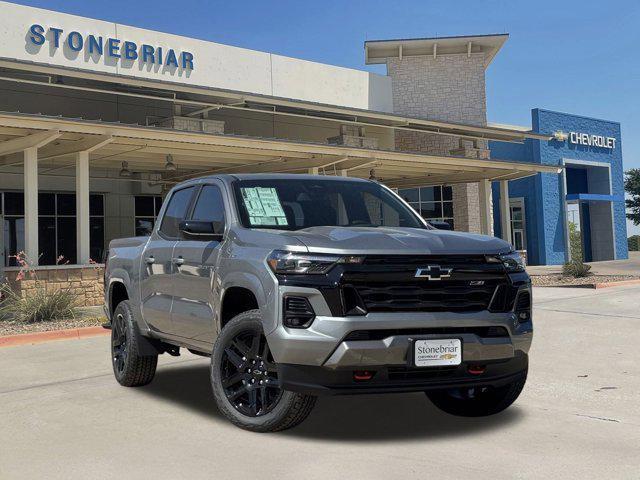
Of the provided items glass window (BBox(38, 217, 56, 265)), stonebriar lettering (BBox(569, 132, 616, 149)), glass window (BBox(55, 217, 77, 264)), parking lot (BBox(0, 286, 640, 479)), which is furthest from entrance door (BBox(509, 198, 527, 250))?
parking lot (BBox(0, 286, 640, 479))

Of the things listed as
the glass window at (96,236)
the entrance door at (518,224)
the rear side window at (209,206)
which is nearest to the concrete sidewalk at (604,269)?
the entrance door at (518,224)

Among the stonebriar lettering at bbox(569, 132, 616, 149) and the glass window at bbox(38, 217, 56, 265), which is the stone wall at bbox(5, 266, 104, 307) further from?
the stonebriar lettering at bbox(569, 132, 616, 149)

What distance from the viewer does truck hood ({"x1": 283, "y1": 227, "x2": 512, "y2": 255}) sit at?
4863mm

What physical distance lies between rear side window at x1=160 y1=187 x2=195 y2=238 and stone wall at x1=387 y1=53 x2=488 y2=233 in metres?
26.1

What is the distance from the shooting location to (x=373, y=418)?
18.7 ft

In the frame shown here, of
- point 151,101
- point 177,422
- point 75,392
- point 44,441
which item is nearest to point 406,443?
point 177,422

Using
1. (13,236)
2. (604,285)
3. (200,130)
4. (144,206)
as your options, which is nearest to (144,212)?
(144,206)

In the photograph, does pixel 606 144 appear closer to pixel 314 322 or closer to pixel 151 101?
pixel 151 101

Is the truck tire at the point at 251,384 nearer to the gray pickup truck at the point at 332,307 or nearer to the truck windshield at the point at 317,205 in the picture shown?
the gray pickup truck at the point at 332,307

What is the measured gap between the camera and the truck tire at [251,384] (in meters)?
5.01

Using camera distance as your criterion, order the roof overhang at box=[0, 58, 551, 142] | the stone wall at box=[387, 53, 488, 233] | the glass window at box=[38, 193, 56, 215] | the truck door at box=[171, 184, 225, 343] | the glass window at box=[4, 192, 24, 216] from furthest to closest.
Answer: the stone wall at box=[387, 53, 488, 233] → the glass window at box=[38, 193, 56, 215] → the glass window at box=[4, 192, 24, 216] → the roof overhang at box=[0, 58, 551, 142] → the truck door at box=[171, 184, 225, 343]

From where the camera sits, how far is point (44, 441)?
17.4ft

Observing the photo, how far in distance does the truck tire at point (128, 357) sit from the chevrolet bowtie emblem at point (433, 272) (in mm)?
3410

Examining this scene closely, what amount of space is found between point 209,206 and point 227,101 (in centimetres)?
1853
